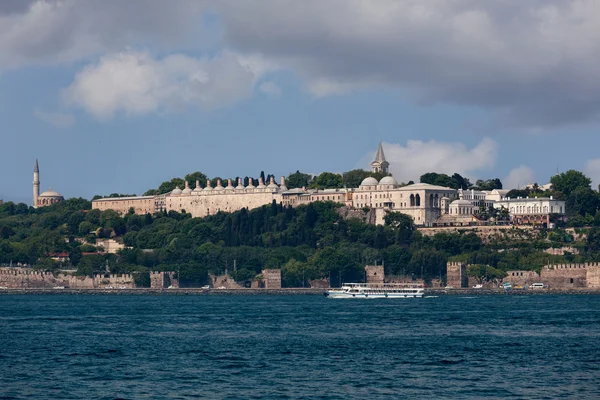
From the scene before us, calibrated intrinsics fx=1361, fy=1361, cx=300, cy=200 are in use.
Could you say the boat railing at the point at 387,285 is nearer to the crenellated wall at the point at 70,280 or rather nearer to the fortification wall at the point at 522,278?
the fortification wall at the point at 522,278

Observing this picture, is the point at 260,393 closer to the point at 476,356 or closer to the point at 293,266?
the point at 476,356

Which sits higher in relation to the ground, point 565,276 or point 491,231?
point 491,231

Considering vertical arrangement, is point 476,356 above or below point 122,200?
below

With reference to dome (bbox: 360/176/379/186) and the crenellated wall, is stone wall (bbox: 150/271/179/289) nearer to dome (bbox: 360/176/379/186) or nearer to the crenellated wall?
the crenellated wall

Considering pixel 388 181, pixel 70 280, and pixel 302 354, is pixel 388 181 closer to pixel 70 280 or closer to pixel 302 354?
pixel 70 280

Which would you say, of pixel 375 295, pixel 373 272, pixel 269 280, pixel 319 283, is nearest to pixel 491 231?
pixel 373 272

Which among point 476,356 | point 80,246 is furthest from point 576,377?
point 80,246
